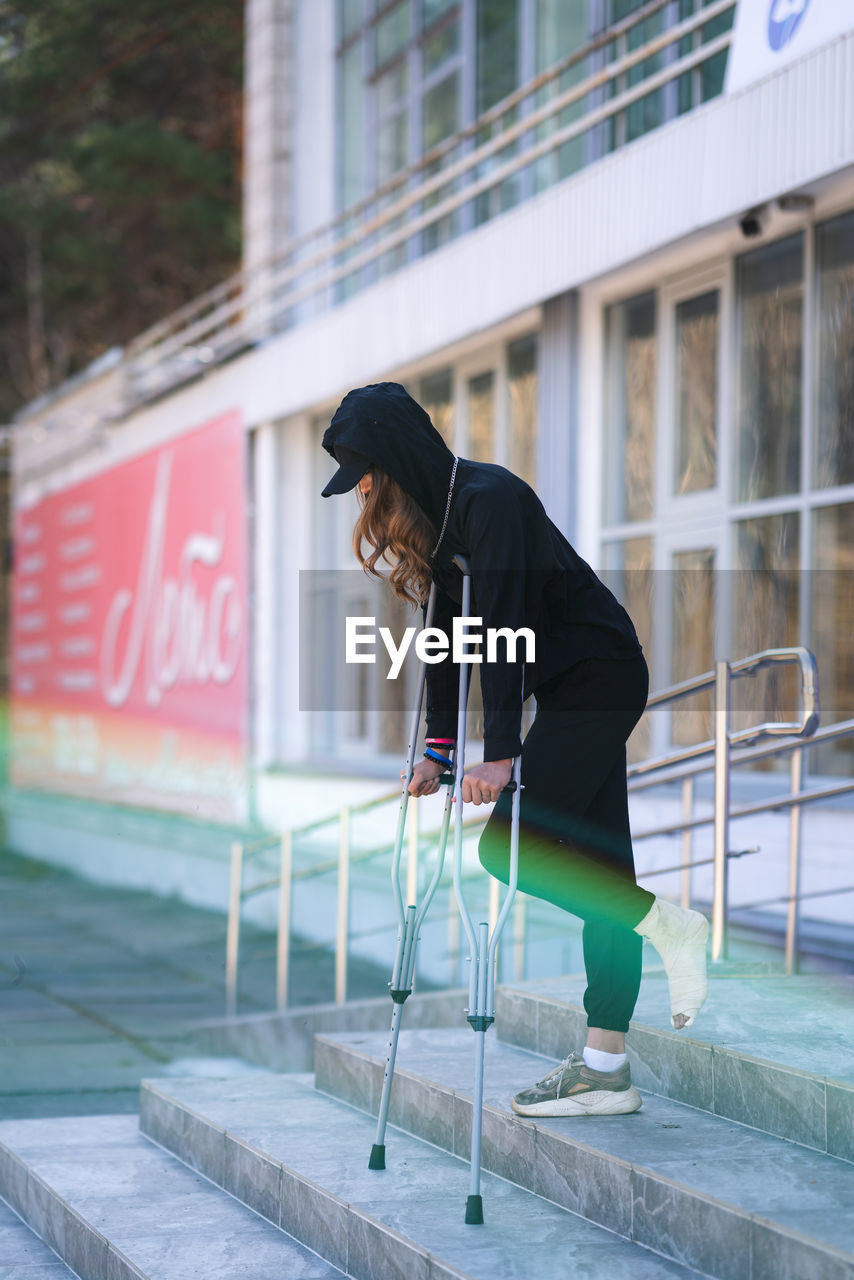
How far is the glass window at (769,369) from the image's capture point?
8.62 metres

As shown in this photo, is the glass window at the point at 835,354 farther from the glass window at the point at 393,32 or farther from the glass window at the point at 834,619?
the glass window at the point at 393,32

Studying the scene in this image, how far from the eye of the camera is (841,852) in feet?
25.6

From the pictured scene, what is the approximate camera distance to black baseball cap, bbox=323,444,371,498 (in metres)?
3.49

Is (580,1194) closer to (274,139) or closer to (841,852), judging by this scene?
(841,852)

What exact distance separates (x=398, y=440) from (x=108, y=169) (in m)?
25.6

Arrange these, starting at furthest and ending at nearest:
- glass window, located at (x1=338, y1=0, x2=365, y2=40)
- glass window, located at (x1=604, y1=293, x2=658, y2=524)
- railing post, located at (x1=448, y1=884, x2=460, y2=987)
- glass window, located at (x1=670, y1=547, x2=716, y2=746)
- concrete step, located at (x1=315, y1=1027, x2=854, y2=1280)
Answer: glass window, located at (x1=338, y1=0, x2=365, y2=40), glass window, located at (x1=604, y1=293, x2=658, y2=524), glass window, located at (x1=670, y1=547, x2=716, y2=746), railing post, located at (x1=448, y1=884, x2=460, y2=987), concrete step, located at (x1=315, y1=1027, x2=854, y2=1280)

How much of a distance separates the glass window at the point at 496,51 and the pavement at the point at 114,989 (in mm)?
7033

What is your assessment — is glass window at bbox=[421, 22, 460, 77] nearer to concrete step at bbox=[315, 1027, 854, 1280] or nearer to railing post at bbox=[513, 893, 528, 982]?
railing post at bbox=[513, 893, 528, 982]

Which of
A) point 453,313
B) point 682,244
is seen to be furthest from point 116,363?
point 682,244

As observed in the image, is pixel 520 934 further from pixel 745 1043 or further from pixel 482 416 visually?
pixel 482 416

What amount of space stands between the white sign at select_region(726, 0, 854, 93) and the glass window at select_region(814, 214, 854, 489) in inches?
35.8

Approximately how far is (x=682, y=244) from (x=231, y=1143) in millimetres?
6292

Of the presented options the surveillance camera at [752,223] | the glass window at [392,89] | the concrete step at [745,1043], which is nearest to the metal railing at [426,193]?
the glass window at [392,89]

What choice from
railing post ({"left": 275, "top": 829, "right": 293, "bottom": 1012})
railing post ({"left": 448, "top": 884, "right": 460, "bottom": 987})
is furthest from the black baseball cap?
railing post ({"left": 275, "top": 829, "right": 293, "bottom": 1012})
